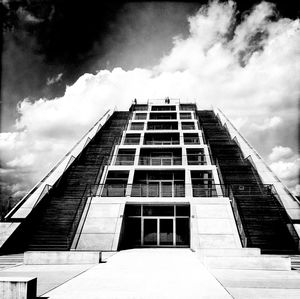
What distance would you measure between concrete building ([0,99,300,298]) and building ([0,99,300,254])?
6 centimetres

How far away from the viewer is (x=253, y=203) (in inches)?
820

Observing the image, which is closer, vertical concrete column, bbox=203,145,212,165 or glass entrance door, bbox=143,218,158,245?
glass entrance door, bbox=143,218,158,245

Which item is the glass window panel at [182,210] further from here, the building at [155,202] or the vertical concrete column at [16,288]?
the vertical concrete column at [16,288]

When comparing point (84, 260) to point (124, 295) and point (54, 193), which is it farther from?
point (54, 193)

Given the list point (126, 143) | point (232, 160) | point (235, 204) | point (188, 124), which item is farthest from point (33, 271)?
point (188, 124)

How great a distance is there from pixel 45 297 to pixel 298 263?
11.1m

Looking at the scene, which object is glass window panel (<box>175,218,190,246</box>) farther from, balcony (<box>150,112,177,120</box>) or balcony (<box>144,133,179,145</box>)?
balcony (<box>150,112,177,120</box>)

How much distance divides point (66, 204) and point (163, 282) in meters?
13.8

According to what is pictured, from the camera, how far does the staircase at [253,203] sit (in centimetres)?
1773

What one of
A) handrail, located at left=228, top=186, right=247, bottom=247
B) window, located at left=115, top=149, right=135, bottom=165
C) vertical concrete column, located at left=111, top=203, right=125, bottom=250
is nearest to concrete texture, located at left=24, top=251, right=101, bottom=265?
vertical concrete column, located at left=111, top=203, right=125, bottom=250

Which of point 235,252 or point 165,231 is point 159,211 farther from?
point 235,252

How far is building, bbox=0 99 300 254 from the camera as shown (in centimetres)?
1862

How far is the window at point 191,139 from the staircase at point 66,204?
6.87 m

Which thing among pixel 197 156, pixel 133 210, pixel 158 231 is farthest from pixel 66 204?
pixel 197 156
